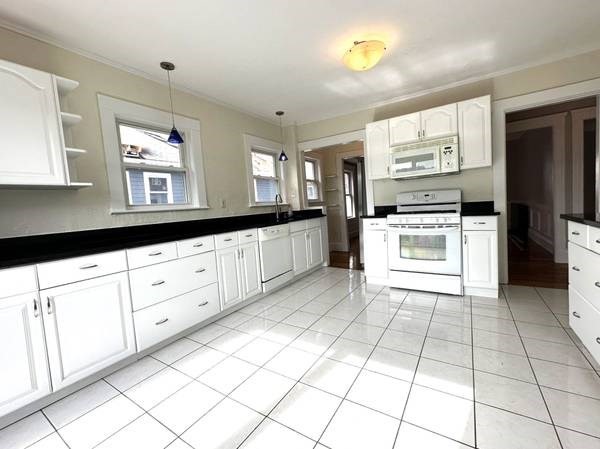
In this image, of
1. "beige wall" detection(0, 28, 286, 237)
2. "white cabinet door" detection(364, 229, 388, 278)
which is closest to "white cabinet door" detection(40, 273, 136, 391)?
"beige wall" detection(0, 28, 286, 237)

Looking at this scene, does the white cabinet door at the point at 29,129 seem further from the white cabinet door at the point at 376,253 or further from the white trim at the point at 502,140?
the white trim at the point at 502,140

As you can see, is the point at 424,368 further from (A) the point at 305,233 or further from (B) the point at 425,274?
(A) the point at 305,233

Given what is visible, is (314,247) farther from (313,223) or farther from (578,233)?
(578,233)

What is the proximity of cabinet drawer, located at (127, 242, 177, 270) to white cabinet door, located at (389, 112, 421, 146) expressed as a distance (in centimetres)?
294

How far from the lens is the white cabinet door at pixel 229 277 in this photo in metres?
2.67

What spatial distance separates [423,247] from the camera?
3045 millimetres

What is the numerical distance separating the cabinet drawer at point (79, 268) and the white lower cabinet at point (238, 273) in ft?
3.06

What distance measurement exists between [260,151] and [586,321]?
13.2ft

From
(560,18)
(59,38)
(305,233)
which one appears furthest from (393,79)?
(59,38)

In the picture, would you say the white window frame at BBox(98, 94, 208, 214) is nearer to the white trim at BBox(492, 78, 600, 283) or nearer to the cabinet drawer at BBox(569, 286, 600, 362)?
the cabinet drawer at BBox(569, 286, 600, 362)

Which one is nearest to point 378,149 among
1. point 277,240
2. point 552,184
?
point 277,240

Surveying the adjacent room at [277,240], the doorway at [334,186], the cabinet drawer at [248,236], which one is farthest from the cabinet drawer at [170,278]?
the doorway at [334,186]

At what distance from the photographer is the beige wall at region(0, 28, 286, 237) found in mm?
1909

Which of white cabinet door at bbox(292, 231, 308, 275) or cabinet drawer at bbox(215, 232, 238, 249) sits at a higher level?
cabinet drawer at bbox(215, 232, 238, 249)
